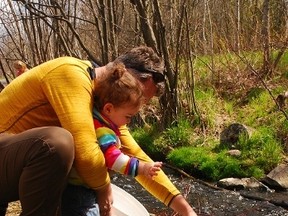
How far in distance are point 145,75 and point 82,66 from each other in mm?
287

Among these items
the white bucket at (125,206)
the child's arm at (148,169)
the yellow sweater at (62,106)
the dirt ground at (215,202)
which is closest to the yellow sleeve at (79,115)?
the yellow sweater at (62,106)

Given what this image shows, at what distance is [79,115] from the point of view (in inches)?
73.8

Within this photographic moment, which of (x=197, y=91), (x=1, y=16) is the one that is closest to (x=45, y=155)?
(x=197, y=91)

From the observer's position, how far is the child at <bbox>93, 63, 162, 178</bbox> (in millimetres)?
1935

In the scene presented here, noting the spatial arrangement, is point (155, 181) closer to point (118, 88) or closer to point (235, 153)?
point (118, 88)

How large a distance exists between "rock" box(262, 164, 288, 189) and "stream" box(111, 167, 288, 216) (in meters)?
0.14

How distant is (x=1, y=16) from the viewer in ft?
34.0

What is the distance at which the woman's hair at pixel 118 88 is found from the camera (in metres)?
1.93

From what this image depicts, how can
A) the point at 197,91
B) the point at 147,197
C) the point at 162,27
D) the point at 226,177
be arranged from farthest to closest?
the point at 197,91
the point at 162,27
the point at 226,177
the point at 147,197

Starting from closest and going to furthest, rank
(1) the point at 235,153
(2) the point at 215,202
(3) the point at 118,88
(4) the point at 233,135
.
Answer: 1. (3) the point at 118,88
2. (2) the point at 215,202
3. (1) the point at 235,153
4. (4) the point at 233,135

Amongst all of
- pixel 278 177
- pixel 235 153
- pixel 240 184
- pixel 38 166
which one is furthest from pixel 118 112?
pixel 235 153

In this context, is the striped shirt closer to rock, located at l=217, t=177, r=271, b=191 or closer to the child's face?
the child's face

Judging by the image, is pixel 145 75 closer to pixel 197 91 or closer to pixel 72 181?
pixel 72 181

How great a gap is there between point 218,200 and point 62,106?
4108mm
